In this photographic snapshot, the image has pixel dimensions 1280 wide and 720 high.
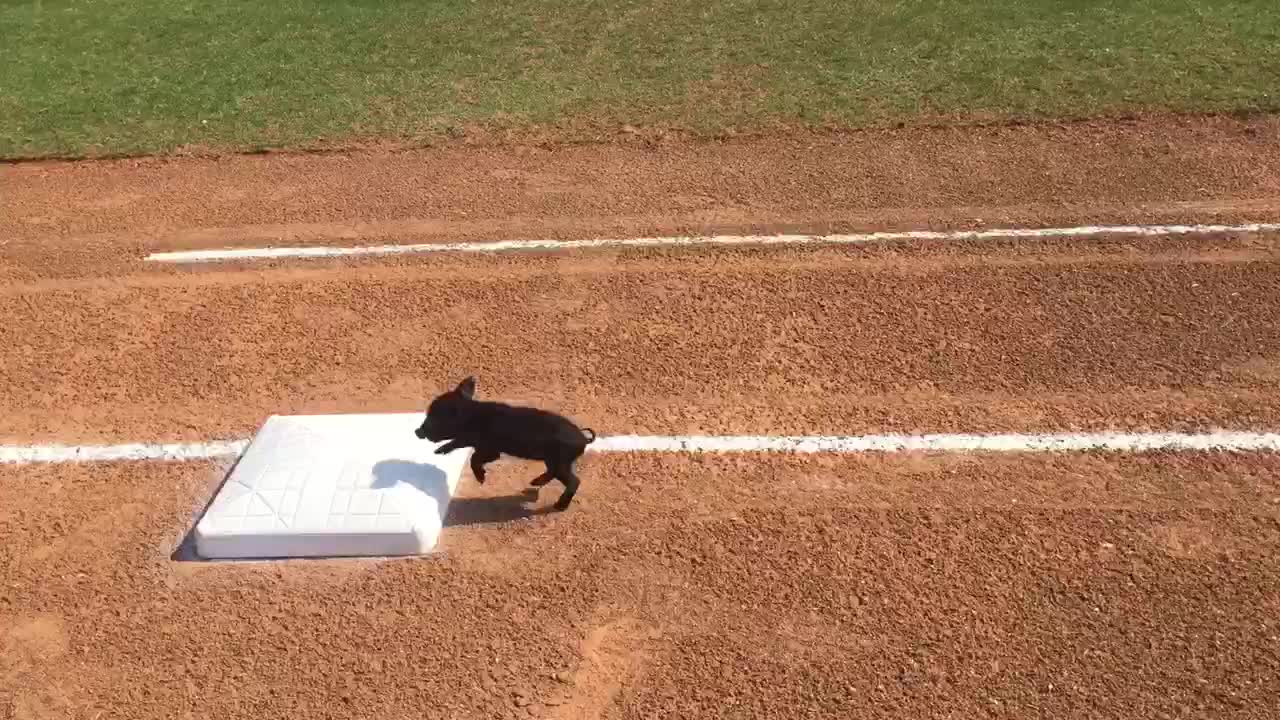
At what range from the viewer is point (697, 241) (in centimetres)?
904

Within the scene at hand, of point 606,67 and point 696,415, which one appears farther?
point 606,67

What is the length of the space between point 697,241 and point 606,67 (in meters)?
4.51

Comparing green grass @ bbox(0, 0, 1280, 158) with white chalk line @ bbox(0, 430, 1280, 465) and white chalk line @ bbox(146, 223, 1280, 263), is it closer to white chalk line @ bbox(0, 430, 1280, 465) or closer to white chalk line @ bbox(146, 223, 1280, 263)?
white chalk line @ bbox(146, 223, 1280, 263)

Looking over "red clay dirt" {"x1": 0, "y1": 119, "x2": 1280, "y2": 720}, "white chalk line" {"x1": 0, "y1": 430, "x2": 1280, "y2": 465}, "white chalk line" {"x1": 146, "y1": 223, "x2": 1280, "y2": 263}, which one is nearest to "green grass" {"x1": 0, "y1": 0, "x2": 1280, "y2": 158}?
"red clay dirt" {"x1": 0, "y1": 119, "x2": 1280, "y2": 720}

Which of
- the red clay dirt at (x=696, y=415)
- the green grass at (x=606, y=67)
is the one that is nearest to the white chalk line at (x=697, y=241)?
the red clay dirt at (x=696, y=415)

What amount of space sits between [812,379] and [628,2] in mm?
8996

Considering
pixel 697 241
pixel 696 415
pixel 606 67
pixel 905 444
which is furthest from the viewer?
pixel 606 67

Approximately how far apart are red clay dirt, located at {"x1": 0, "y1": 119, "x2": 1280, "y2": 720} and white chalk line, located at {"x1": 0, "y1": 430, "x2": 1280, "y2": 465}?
12 centimetres

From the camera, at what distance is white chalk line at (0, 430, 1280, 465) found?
656 centimetres

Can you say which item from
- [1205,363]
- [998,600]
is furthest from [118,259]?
[1205,363]

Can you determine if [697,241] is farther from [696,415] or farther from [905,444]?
[905,444]

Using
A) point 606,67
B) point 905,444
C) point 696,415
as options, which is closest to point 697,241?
point 696,415

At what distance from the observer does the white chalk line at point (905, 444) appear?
6.56 metres

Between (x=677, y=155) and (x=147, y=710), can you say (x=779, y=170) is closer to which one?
(x=677, y=155)
